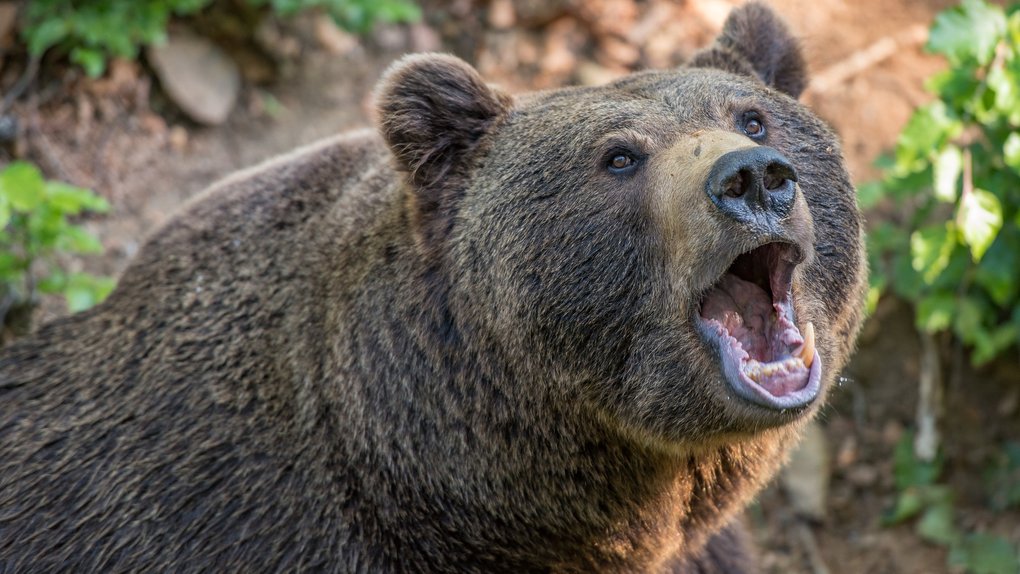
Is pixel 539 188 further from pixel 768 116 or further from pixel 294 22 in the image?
pixel 294 22

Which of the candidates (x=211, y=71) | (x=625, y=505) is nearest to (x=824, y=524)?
(x=625, y=505)

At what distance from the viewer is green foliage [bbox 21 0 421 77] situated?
677 centimetres

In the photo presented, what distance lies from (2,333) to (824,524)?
16.4ft

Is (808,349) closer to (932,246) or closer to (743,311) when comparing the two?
(743,311)

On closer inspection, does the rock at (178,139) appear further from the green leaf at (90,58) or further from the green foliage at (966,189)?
the green foliage at (966,189)

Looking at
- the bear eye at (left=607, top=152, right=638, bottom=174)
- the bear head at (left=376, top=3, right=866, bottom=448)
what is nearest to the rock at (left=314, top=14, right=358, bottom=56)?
the bear head at (left=376, top=3, right=866, bottom=448)

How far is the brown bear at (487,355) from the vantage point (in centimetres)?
353

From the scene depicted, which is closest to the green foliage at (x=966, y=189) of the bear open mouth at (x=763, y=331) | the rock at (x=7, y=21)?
the bear open mouth at (x=763, y=331)

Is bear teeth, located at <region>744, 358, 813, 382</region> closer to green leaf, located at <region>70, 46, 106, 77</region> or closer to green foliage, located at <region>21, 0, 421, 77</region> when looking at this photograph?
green foliage, located at <region>21, 0, 421, 77</region>

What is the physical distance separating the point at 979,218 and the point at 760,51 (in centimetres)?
173

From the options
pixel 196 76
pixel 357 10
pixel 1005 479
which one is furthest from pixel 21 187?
pixel 1005 479

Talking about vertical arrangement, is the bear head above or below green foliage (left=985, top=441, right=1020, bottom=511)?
above

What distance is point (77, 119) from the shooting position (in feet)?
24.0

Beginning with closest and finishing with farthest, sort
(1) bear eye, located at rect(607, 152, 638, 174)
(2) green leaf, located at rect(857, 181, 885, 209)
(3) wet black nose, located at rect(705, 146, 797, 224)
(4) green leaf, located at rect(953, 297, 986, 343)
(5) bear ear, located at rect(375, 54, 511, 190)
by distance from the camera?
(3) wet black nose, located at rect(705, 146, 797, 224) < (1) bear eye, located at rect(607, 152, 638, 174) < (5) bear ear, located at rect(375, 54, 511, 190) < (2) green leaf, located at rect(857, 181, 885, 209) < (4) green leaf, located at rect(953, 297, 986, 343)
